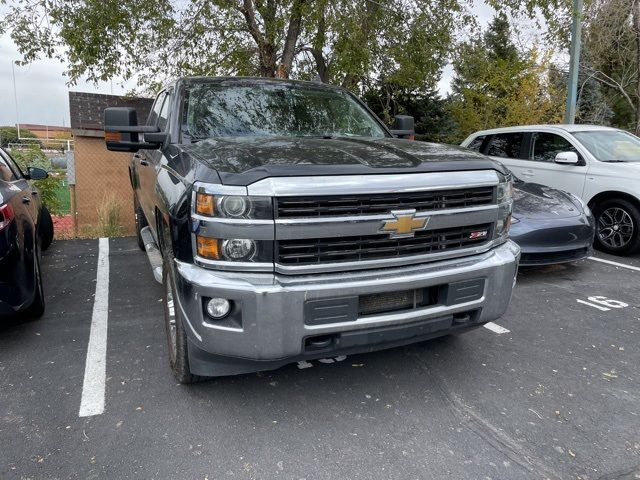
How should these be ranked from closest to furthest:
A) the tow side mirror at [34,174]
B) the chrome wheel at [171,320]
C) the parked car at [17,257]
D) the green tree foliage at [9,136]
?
the chrome wheel at [171,320]
the parked car at [17,257]
the tow side mirror at [34,174]
the green tree foliage at [9,136]

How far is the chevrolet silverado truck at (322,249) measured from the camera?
235 cm

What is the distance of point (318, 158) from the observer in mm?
2596

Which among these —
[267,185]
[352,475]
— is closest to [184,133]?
[267,185]

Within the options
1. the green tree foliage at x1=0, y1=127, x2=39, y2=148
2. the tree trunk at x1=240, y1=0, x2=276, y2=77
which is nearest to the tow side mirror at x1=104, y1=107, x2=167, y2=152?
the tree trunk at x1=240, y1=0, x2=276, y2=77

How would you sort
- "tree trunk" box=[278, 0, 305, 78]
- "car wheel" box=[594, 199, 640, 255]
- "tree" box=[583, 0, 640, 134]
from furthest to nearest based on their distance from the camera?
"tree" box=[583, 0, 640, 134] → "tree trunk" box=[278, 0, 305, 78] → "car wheel" box=[594, 199, 640, 255]

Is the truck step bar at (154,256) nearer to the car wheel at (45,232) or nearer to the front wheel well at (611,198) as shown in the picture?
the car wheel at (45,232)

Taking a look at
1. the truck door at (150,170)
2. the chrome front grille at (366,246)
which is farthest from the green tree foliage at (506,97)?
the chrome front grille at (366,246)

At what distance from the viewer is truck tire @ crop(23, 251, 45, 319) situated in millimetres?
3908

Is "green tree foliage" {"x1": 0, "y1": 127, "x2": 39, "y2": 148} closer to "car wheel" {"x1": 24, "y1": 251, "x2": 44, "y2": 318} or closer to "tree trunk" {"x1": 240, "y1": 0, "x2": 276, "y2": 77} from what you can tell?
"tree trunk" {"x1": 240, "y1": 0, "x2": 276, "y2": 77}

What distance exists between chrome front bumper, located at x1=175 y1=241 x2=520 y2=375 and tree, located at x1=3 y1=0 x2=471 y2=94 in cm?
660

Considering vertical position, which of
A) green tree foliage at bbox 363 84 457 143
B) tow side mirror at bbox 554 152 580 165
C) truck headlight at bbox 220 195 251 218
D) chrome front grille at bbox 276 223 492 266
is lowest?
chrome front grille at bbox 276 223 492 266

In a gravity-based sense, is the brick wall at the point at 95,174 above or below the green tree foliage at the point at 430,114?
below

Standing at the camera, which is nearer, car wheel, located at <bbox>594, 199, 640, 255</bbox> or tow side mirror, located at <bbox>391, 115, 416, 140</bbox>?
tow side mirror, located at <bbox>391, 115, 416, 140</bbox>

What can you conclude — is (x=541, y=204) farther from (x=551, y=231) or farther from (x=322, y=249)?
(x=322, y=249)
